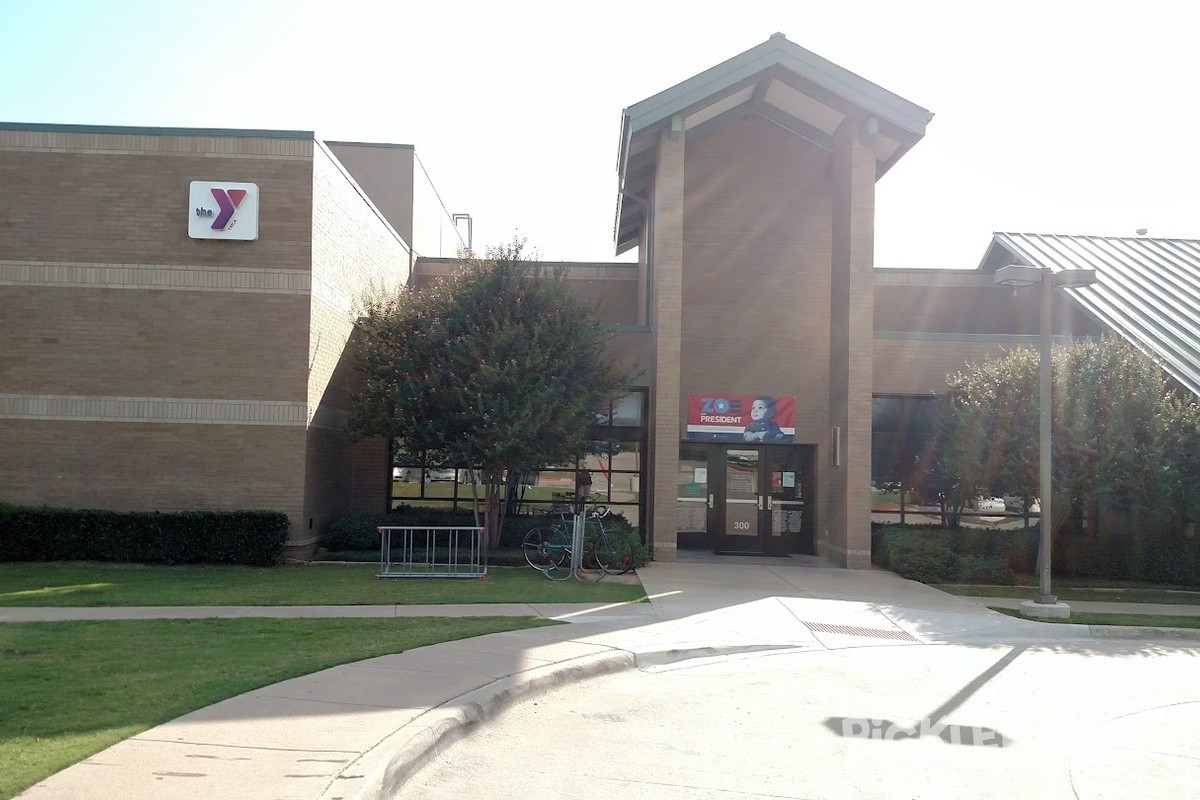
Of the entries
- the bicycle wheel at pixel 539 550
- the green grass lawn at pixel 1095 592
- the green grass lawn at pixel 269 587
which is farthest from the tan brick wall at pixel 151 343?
the green grass lawn at pixel 1095 592

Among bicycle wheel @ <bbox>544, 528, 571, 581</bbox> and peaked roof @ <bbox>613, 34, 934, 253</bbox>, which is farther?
peaked roof @ <bbox>613, 34, 934, 253</bbox>

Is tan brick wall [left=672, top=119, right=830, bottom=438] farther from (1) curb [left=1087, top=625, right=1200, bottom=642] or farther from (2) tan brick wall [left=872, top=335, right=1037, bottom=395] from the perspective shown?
(1) curb [left=1087, top=625, right=1200, bottom=642]

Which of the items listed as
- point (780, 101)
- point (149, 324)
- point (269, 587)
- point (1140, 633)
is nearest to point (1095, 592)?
point (1140, 633)

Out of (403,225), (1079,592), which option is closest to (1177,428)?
(1079,592)

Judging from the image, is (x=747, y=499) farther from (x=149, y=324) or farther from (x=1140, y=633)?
(x=149, y=324)

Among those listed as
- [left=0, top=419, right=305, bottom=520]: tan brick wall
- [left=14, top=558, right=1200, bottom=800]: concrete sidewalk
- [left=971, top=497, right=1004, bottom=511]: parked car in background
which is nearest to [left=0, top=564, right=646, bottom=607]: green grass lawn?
[left=14, top=558, right=1200, bottom=800]: concrete sidewalk

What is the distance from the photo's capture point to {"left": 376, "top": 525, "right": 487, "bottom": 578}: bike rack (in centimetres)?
1546

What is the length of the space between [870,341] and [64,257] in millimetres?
14086

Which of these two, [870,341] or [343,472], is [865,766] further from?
[343,472]

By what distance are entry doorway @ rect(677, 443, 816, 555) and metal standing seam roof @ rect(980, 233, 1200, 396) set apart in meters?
6.99

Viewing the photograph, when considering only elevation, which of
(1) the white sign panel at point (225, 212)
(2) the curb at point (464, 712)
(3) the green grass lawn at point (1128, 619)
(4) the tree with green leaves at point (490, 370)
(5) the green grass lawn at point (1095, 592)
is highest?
(1) the white sign panel at point (225, 212)

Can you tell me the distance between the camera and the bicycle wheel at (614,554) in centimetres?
1662

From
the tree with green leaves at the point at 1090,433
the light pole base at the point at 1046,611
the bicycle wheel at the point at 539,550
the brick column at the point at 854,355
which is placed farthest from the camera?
the brick column at the point at 854,355

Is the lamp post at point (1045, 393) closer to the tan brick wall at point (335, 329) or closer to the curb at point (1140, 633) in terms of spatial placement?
the curb at point (1140, 633)
